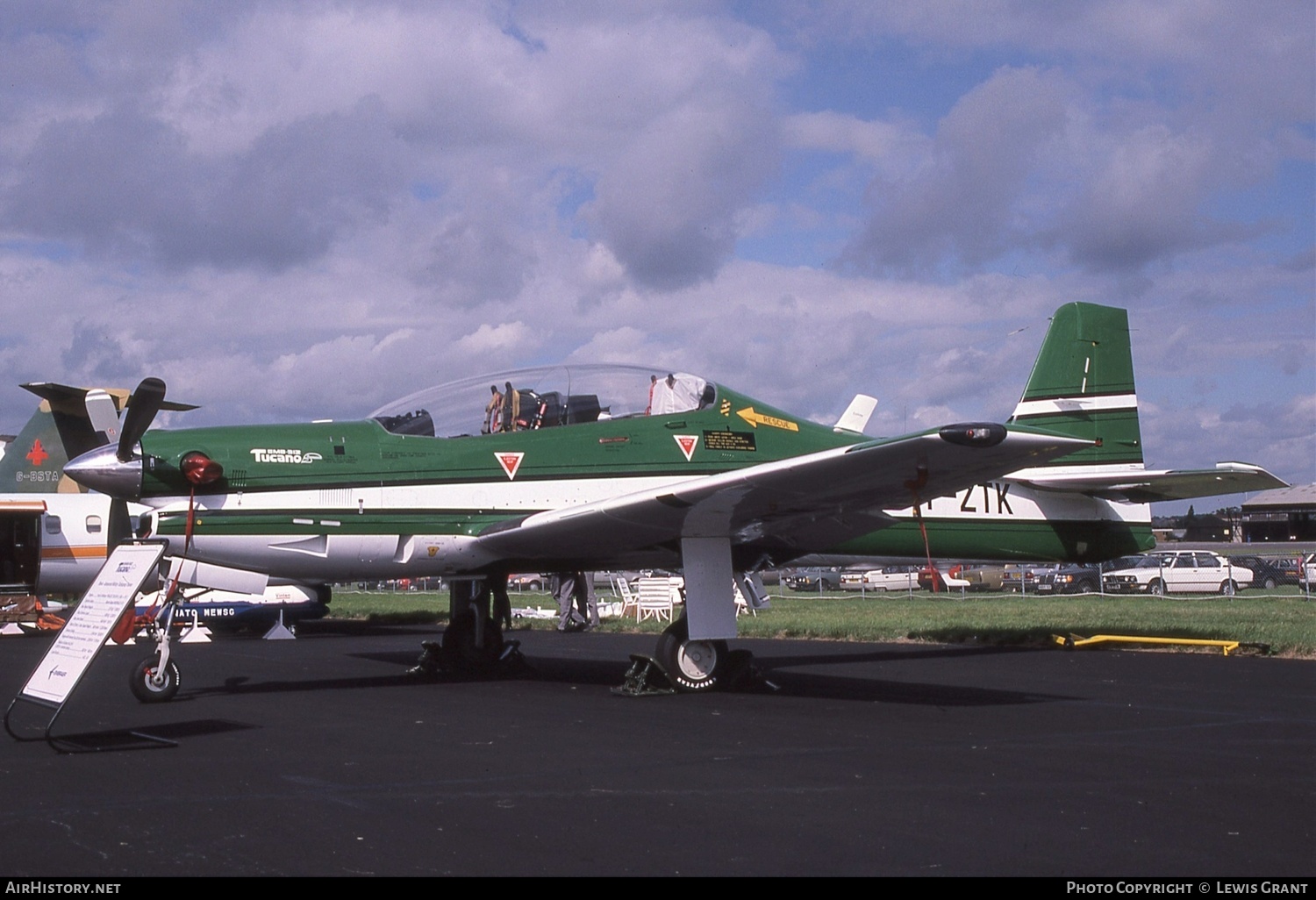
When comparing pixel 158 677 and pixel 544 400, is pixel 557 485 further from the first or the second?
pixel 158 677

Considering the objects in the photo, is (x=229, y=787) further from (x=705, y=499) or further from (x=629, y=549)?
(x=629, y=549)

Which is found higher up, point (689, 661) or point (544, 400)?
point (544, 400)

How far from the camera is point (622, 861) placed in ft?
13.8

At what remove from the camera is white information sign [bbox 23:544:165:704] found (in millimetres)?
7035

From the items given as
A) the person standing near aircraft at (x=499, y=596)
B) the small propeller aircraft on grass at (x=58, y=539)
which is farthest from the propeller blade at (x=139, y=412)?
the small propeller aircraft on grass at (x=58, y=539)

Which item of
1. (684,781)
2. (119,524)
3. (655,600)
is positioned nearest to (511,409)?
(119,524)

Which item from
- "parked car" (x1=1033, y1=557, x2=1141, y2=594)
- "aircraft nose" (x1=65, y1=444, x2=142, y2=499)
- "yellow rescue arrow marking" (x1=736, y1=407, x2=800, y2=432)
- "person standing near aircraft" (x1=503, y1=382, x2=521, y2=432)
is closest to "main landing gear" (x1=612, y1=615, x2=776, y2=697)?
"yellow rescue arrow marking" (x1=736, y1=407, x2=800, y2=432)

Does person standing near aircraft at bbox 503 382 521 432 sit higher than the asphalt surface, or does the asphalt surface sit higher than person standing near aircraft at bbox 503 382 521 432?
person standing near aircraft at bbox 503 382 521 432

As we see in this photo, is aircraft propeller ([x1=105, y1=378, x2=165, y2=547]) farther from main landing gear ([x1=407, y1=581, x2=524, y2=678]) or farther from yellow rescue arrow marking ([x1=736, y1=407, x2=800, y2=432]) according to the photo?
yellow rescue arrow marking ([x1=736, y1=407, x2=800, y2=432])

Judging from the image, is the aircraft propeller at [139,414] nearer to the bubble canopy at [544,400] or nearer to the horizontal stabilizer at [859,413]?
the bubble canopy at [544,400]

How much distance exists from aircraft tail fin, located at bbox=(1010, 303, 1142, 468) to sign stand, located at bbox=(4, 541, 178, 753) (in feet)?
33.9

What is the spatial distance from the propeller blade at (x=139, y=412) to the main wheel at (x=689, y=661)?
4.72 metres

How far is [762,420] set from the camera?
1131 cm

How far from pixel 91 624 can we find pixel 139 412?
2.53m
